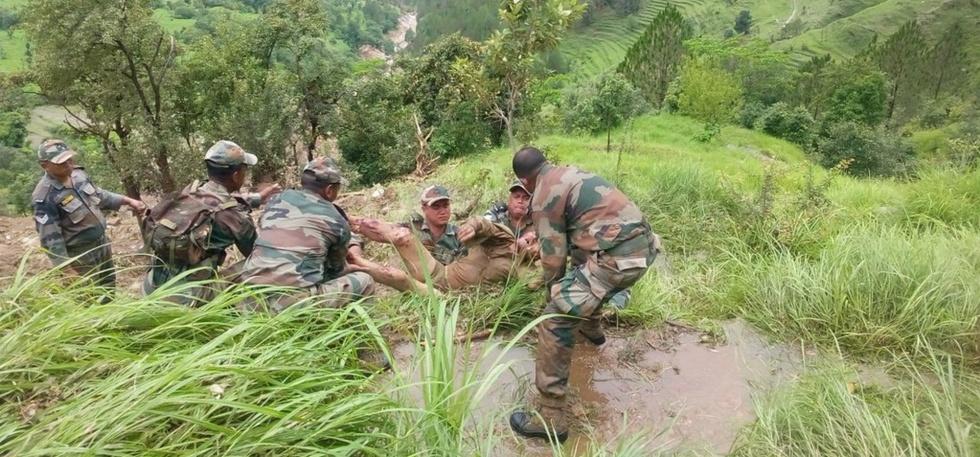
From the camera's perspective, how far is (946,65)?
4281cm

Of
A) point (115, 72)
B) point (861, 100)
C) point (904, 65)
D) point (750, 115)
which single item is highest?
point (115, 72)

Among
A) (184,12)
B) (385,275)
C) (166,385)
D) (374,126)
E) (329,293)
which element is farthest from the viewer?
(184,12)

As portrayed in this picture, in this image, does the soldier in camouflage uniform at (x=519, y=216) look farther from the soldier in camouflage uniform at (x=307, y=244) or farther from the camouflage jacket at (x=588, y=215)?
the soldier in camouflage uniform at (x=307, y=244)

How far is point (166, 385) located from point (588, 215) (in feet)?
6.56

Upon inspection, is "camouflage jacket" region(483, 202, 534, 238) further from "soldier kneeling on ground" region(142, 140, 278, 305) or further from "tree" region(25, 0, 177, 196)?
"tree" region(25, 0, 177, 196)

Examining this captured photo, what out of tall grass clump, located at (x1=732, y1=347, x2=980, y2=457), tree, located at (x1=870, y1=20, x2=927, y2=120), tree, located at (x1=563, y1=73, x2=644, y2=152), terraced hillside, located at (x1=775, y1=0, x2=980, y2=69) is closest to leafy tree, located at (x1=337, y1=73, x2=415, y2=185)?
tree, located at (x1=563, y1=73, x2=644, y2=152)

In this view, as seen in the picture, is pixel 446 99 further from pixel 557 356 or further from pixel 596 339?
pixel 557 356

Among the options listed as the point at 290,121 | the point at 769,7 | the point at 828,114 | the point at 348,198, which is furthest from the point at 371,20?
the point at 348,198

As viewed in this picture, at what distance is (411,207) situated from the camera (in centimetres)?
809

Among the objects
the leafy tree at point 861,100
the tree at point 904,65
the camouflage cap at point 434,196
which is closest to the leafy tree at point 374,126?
the camouflage cap at point 434,196

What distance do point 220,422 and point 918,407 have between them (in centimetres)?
297

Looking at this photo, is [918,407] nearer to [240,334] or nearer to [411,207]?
[240,334]

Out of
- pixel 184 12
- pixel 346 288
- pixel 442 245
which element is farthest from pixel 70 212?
pixel 184 12

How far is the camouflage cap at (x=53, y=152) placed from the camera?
13.6 ft
